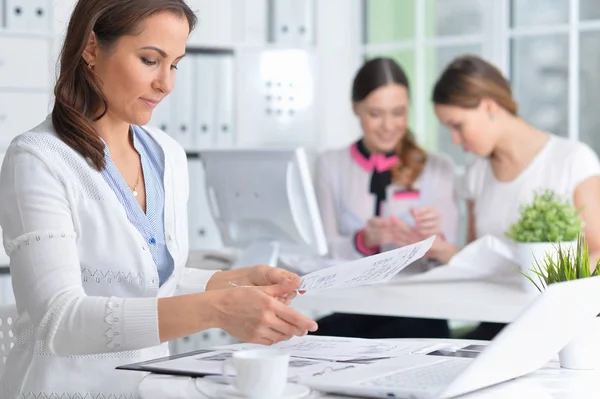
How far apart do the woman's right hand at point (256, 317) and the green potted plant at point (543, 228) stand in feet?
3.69

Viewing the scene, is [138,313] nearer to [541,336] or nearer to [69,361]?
[69,361]

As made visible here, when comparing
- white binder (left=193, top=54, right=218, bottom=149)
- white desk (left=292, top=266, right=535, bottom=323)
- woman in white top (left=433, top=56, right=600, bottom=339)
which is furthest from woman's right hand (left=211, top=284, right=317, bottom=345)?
white binder (left=193, top=54, right=218, bottom=149)

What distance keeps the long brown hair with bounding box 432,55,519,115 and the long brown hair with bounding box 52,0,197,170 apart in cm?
142

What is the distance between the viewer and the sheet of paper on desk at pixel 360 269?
4.64 ft

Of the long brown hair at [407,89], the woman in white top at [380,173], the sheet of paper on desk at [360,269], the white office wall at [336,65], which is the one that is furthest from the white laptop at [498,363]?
the white office wall at [336,65]

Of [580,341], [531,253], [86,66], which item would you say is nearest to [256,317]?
[580,341]

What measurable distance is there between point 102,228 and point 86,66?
12.6 inches

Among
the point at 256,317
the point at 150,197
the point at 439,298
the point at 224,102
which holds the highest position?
the point at 224,102

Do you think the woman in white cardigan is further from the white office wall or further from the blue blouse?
the white office wall

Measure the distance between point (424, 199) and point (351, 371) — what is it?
1967 millimetres

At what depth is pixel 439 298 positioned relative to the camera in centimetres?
234

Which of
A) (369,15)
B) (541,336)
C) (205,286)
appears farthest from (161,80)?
(369,15)

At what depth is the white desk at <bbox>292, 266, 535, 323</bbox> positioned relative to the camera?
2254 millimetres

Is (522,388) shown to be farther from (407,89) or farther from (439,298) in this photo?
(407,89)
